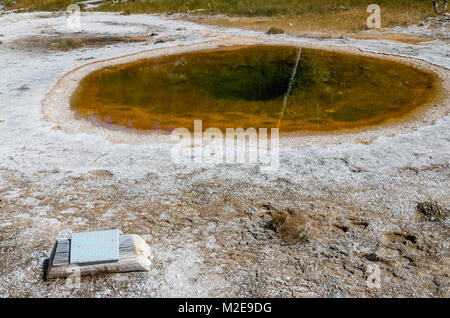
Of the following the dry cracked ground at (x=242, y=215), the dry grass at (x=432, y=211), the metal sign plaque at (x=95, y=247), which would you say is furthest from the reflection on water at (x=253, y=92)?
the metal sign plaque at (x=95, y=247)

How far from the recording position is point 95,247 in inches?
161

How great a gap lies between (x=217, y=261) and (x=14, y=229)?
2.68 metres

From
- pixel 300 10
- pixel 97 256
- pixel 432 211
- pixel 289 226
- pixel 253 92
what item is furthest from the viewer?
pixel 300 10

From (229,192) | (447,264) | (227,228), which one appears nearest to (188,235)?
(227,228)

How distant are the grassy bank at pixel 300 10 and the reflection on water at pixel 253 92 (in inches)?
215

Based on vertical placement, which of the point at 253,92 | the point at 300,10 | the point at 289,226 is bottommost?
the point at 289,226

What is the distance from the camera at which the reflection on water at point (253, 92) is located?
29.0ft

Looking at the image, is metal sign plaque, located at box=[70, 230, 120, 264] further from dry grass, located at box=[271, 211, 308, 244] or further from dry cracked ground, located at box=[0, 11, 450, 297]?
dry grass, located at box=[271, 211, 308, 244]

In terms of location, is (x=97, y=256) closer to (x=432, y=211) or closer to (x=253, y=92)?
(x=432, y=211)

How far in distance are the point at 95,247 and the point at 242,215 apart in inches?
78.1

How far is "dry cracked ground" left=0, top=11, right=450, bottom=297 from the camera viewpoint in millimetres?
4039

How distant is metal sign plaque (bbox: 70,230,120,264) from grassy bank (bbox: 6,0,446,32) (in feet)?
52.3

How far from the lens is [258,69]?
41.2 feet

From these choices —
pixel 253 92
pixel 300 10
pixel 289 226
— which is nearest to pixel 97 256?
pixel 289 226
